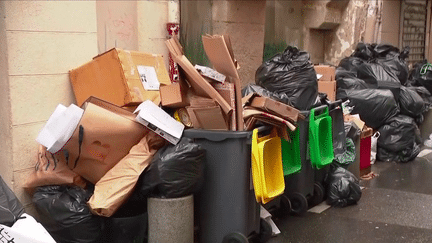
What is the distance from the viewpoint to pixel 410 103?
753 cm

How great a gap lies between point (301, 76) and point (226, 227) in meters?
1.77

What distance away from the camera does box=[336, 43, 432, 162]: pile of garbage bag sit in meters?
7.07

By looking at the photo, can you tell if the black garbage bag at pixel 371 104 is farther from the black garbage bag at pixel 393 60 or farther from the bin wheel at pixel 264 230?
the bin wheel at pixel 264 230

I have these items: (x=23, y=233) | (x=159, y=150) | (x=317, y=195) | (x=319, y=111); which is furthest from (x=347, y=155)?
(x=23, y=233)

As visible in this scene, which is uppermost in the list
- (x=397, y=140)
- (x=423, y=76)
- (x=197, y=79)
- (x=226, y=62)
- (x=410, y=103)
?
(x=226, y=62)

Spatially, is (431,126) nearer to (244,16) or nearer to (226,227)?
(244,16)

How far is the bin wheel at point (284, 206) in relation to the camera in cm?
478

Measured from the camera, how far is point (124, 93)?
424 centimetres

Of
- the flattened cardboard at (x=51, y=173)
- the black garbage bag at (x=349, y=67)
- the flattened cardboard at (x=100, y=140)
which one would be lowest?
the flattened cardboard at (x=51, y=173)

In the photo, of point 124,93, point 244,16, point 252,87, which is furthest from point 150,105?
point 244,16

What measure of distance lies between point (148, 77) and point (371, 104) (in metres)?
A: 3.56

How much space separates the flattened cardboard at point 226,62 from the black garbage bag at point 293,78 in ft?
3.55

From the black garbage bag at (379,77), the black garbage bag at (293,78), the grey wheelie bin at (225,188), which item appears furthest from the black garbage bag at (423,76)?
the grey wheelie bin at (225,188)

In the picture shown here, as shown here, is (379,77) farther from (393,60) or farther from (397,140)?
(397,140)
